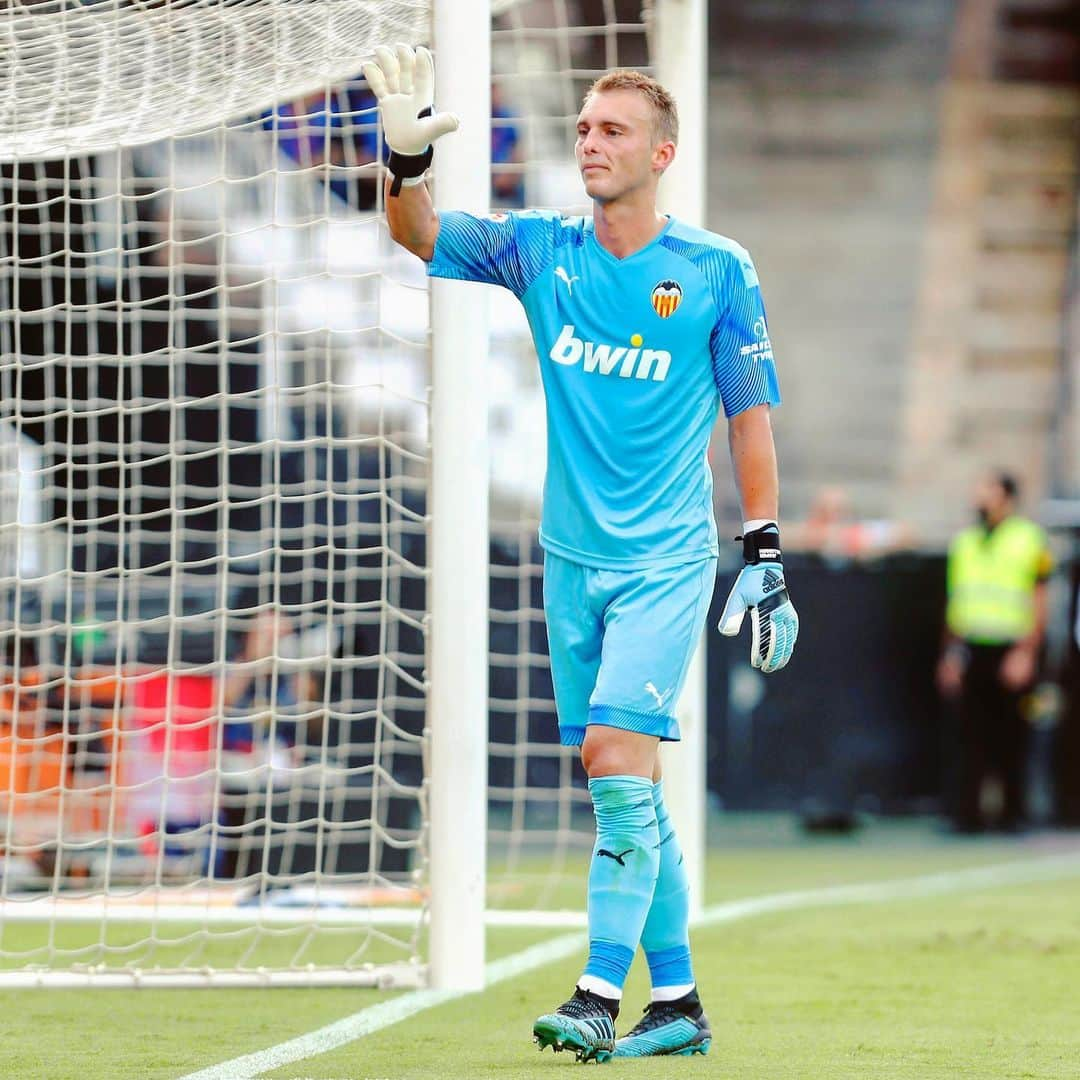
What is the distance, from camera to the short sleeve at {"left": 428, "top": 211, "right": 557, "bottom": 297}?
4332mm

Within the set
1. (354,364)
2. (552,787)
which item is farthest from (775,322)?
(552,787)

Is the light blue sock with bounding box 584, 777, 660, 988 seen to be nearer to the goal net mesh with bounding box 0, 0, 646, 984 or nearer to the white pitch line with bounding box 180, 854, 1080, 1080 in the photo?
the white pitch line with bounding box 180, 854, 1080, 1080

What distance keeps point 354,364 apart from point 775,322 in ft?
17.8

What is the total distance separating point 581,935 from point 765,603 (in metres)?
2.80

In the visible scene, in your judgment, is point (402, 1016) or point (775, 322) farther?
point (775, 322)

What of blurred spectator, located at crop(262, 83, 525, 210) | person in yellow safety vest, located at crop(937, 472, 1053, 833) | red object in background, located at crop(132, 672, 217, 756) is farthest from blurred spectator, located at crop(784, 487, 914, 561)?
red object in background, located at crop(132, 672, 217, 756)

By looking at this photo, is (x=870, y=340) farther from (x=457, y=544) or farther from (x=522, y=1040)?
(x=522, y=1040)

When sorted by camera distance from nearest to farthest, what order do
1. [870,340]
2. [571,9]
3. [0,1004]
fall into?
[0,1004], [571,9], [870,340]

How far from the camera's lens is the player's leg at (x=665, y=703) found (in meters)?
4.06

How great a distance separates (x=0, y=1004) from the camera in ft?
16.9

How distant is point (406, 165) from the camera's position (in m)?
4.19

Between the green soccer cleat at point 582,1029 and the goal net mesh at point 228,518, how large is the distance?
1.52 meters

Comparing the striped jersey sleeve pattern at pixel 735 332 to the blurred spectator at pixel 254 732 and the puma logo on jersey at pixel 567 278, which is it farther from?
the blurred spectator at pixel 254 732

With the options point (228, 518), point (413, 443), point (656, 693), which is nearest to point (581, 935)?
point (656, 693)
